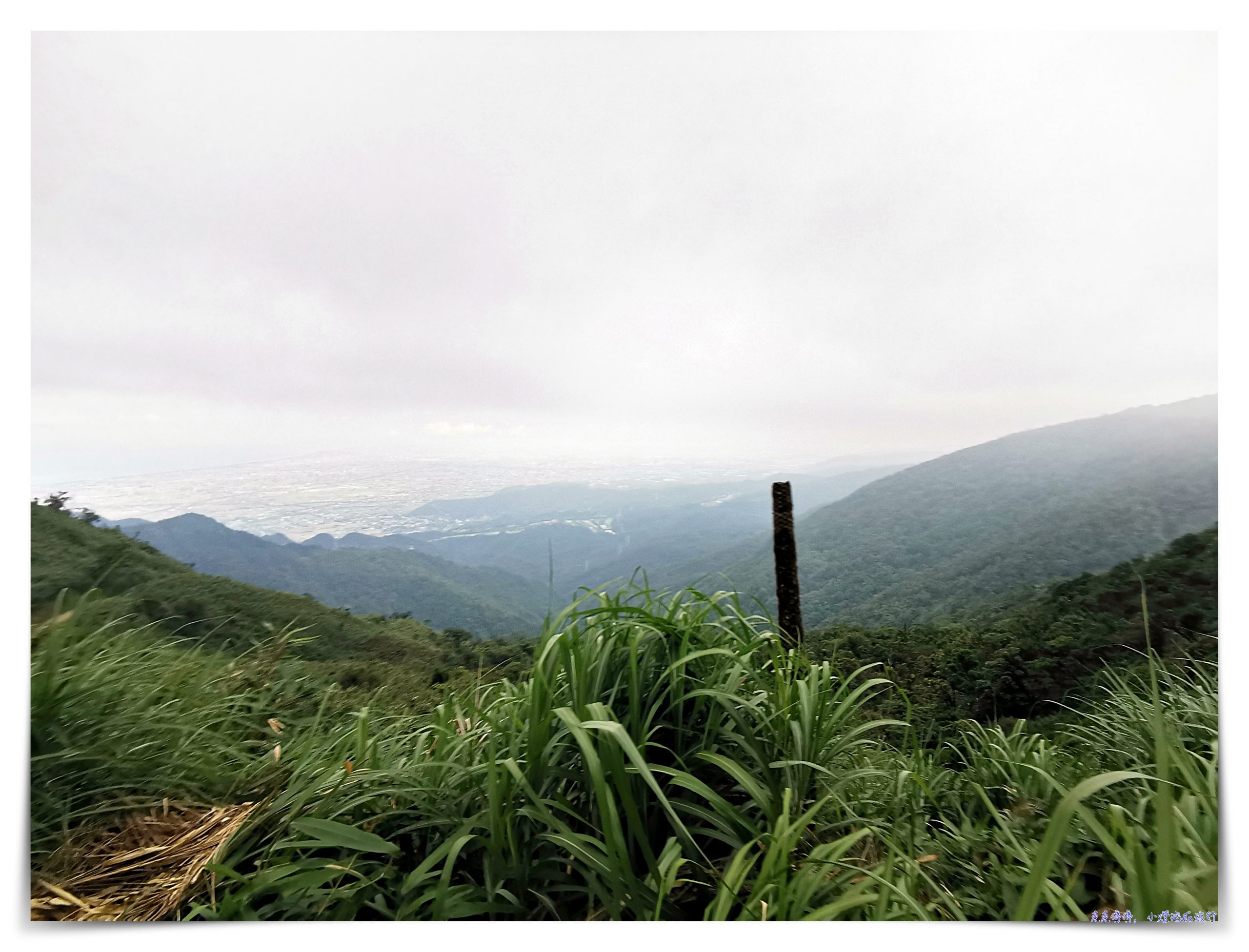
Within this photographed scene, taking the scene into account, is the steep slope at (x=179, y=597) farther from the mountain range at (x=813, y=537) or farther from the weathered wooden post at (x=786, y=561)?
the weathered wooden post at (x=786, y=561)

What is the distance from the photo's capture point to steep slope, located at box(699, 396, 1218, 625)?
2.31 m

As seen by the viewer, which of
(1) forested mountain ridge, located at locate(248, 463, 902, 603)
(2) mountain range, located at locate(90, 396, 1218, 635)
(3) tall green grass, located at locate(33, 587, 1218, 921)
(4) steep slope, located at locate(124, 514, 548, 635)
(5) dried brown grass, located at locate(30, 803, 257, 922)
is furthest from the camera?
(1) forested mountain ridge, located at locate(248, 463, 902, 603)

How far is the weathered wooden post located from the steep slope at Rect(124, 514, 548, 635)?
1.12m

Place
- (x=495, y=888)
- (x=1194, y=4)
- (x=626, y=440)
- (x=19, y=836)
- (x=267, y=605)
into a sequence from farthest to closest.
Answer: (x=626, y=440), (x=267, y=605), (x=1194, y=4), (x=19, y=836), (x=495, y=888)

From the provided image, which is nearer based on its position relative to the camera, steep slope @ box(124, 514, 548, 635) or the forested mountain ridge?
steep slope @ box(124, 514, 548, 635)

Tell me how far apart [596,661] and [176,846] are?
48.4 inches

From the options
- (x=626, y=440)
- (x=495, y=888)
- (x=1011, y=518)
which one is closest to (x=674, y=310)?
(x=626, y=440)

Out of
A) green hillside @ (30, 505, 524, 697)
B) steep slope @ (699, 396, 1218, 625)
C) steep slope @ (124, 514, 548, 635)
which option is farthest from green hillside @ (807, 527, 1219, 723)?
green hillside @ (30, 505, 524, 697)

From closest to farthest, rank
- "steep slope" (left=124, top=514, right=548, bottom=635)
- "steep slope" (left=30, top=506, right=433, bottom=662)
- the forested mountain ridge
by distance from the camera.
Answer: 1. "steep slope" (left=30, top=506, right=433, bottom=662)
2. "steep slope" (left=124, top=514, right=548, bottom=635)
3. the forested mountain ridge

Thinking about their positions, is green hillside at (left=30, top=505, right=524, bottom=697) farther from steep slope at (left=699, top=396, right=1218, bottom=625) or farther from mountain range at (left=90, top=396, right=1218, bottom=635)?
steep slope at (left=699, top=396, right=1218, bottom=625)

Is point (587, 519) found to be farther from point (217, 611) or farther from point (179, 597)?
point (179, 597)

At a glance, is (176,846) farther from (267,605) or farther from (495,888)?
(267,605)

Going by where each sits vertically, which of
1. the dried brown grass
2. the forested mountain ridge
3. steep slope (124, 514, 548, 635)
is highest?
the forested mountain ridge

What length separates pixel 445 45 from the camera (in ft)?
6.23
